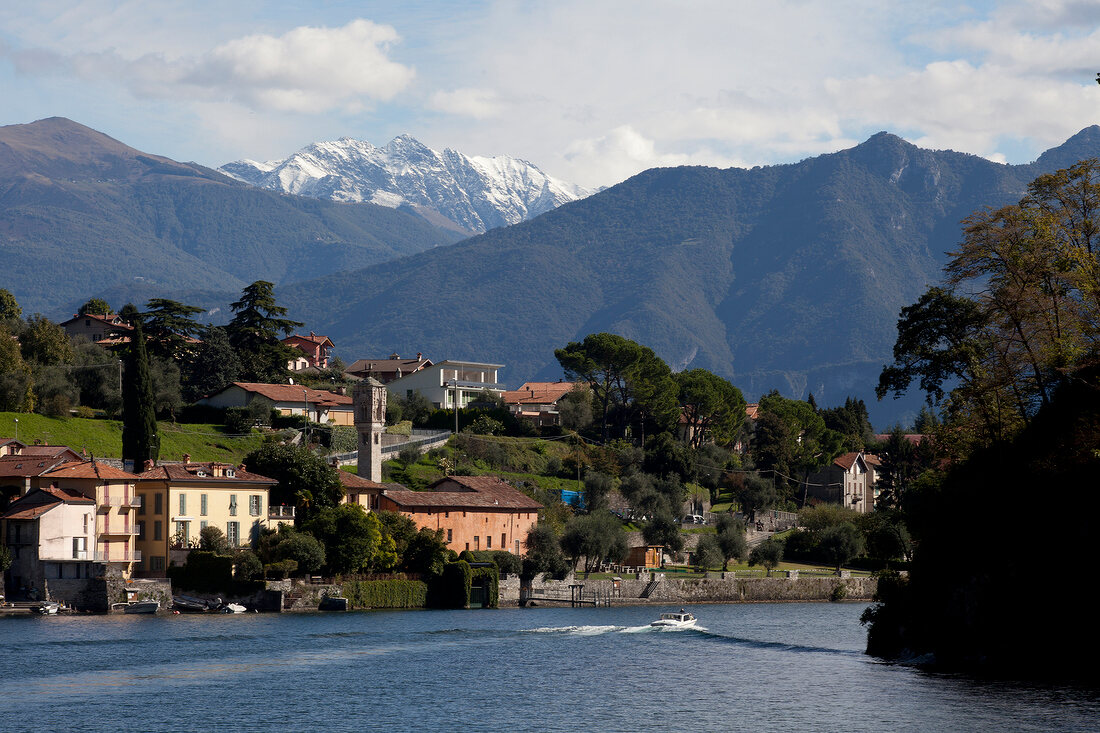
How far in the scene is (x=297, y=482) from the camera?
93500 mm

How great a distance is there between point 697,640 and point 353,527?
24.7 metres

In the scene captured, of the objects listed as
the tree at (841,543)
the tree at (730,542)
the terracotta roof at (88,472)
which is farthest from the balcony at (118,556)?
the tree at (841,543)

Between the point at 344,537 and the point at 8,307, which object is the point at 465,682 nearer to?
the point at 344,537

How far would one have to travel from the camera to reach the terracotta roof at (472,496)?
336 feet

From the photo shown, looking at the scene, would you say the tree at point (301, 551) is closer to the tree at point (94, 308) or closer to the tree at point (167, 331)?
the tree at point (167, 331)

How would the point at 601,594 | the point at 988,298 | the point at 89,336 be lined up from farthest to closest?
the point at 89,336 < the point at 601,594 < the point at 988,298

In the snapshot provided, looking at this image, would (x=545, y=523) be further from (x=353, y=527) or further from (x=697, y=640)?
(x=697, y=640)

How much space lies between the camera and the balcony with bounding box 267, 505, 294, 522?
91.4 metres

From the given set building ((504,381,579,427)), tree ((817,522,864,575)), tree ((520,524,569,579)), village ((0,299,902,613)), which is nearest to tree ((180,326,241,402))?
village ((0,299,902,613))

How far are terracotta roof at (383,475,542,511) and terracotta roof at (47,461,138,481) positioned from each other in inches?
842

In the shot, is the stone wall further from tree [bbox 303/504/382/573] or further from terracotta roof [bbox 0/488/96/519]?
terracotta roof [bbox 0/488/96/519]

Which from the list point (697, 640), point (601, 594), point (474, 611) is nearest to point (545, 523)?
point (601, 594)

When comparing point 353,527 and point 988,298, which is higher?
point 988,298

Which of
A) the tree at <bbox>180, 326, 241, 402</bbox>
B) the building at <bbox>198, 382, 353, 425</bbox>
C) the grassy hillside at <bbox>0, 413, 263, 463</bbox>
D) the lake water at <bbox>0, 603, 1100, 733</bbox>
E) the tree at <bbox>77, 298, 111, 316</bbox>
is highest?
the tree at <bbox>77, 298, 111, 316</bbox>
